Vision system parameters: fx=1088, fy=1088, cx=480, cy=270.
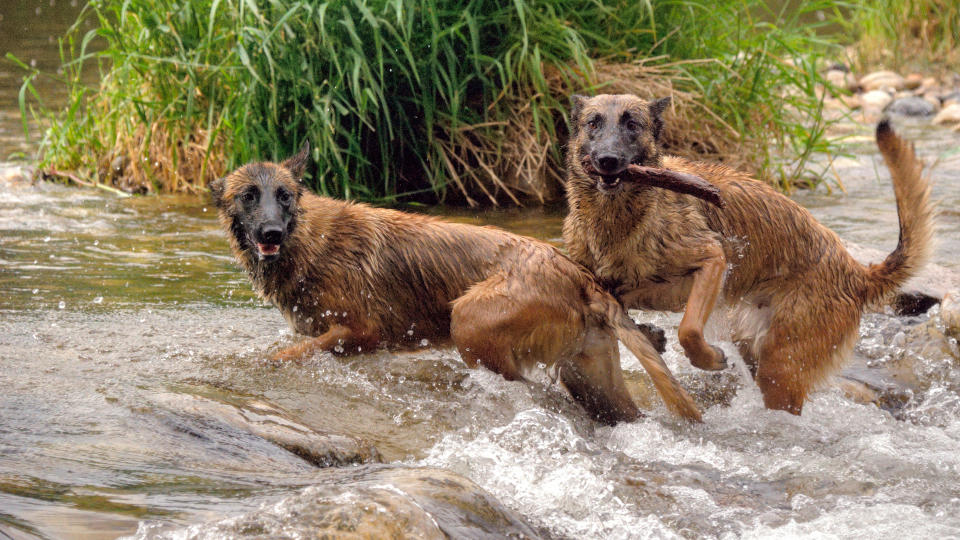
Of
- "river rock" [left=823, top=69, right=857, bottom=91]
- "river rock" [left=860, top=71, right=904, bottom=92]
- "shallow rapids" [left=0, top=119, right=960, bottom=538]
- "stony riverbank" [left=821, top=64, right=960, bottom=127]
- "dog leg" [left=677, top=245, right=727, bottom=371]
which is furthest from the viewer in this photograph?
"river rock" [left=823, top=69, right=857, bottom=91]

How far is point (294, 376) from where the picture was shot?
5.18 meters

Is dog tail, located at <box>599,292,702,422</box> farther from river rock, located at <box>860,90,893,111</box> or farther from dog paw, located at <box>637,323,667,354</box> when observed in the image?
river rock, located at <box>860,90,893,111</box>

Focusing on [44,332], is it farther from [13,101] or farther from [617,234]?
[13,101]

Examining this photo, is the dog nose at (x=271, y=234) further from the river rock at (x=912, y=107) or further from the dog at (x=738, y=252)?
the river rock at (x=912, y=107)

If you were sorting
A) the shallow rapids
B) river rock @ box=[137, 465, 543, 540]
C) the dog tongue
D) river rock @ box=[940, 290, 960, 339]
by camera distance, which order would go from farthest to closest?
river rock @ box=[940, 290, 960, 339] < the dog tongue < the shallow rapids < river rock @ box=[137, 465, 543, 540]

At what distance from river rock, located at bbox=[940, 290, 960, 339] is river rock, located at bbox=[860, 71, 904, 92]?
10.4 metres

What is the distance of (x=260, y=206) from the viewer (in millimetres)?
5258

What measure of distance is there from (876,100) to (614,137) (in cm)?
1129

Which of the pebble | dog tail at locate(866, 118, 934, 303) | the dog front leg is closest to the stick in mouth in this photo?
dog tail at locate(866, 118, 934, 303)

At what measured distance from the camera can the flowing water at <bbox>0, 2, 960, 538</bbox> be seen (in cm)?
361

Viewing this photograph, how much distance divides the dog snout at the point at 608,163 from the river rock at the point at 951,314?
2588 mm

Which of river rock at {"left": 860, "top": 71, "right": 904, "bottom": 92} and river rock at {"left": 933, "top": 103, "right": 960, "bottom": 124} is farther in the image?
river rock at {"left": 860, "top": 71, "right": 904, "bottom": 92}

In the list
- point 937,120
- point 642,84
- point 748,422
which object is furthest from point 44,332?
point 937,120

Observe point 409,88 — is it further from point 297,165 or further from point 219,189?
point 219,189
